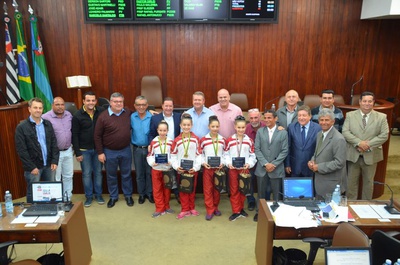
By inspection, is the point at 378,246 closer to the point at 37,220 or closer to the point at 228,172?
the point at 228,172

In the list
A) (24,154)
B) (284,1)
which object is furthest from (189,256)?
(284,1)

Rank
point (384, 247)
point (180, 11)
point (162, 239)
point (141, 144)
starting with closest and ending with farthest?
1. point (384, 247)
2. point (162, 239)
3. point (141, 144)
4. point (180, 11)

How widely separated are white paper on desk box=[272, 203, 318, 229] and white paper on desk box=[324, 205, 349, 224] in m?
0.17

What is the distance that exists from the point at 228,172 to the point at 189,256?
125 cm

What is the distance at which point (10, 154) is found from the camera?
17.1 ft

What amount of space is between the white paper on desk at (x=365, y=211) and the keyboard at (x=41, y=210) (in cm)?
295

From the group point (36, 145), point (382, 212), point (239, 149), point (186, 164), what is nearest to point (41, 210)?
point (36, 145)

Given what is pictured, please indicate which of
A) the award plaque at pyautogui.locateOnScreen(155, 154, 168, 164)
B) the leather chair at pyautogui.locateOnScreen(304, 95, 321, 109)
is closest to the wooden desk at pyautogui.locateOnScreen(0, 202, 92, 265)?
the award plaque at pyautogui.locateOnScreen(155, 154, 168, 164)

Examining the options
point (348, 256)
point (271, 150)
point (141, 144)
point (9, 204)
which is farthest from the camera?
point (141, 144)

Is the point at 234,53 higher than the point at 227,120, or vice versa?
the point at 234,53

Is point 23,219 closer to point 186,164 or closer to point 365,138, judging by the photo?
point 186,164

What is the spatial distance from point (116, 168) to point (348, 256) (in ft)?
11.5

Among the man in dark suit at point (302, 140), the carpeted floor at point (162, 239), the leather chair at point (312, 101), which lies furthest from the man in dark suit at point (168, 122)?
the leather chair at point (312, 101)

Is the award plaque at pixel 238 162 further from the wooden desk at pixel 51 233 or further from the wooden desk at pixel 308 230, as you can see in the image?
the wooden desk at pixel 51 233
